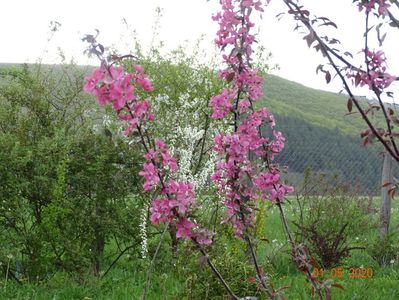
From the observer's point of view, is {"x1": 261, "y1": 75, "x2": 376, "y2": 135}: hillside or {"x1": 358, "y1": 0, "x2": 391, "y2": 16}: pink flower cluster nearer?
{"x1": 358, "y1": 0, "x2": 391, "y2": 16}: pink flower cluster

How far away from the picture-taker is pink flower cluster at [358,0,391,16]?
218cm

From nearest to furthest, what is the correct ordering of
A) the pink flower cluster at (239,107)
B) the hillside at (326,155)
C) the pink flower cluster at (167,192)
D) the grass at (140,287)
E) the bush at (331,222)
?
1. the pink flower cluster at (167,192)
2. the pink flower cluster at (239,107)
3. the grass at (140,287)
4. the bush at (331,222)
5. the hillside at (326,155)

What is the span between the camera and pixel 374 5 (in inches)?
89.0

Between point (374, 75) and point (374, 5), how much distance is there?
0.90ft

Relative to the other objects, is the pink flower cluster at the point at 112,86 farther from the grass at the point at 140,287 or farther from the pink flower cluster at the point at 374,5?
the grass at the point at 140,287

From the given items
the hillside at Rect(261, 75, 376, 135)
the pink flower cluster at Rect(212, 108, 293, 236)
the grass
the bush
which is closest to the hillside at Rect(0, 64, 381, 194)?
the bush

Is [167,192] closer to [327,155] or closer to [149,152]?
[149,152]

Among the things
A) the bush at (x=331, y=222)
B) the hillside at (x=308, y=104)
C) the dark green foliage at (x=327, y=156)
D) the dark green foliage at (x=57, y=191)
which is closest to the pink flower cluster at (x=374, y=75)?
the dark green foliage at (x=57, y=191)

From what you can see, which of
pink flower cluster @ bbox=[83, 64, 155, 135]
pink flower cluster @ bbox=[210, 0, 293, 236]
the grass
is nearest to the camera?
pink flower cluster @ bbox=[83, 64, 155, 135]

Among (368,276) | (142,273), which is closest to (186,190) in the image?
(142,273)

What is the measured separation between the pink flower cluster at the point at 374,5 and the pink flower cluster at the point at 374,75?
0.59ft

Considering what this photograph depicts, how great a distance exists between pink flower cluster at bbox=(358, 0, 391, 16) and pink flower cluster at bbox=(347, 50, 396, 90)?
181 millimetres

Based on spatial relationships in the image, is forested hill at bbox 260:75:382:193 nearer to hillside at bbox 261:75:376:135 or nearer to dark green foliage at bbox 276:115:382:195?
dark green foliage at bbox 276:115:382:195

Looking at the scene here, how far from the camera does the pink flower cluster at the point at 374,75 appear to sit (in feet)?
7.50
